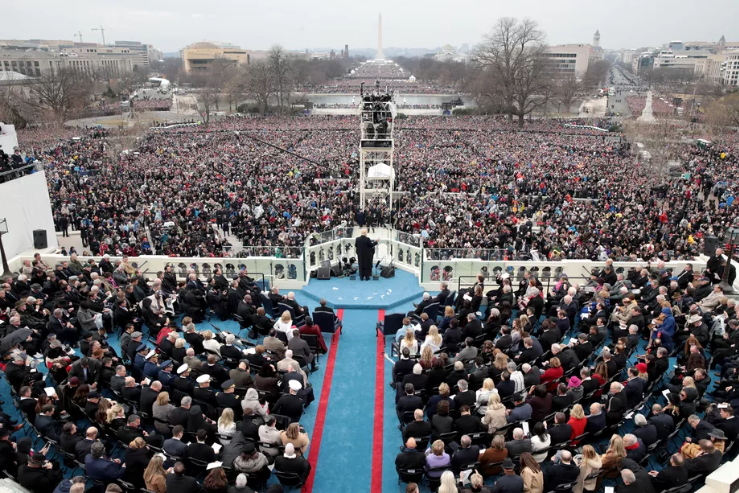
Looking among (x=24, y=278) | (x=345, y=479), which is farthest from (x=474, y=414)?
(x=24, y=278)

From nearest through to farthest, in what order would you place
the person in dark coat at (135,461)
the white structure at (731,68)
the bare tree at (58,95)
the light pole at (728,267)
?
the person in dark coat at (135,461) → the light pole at (728,267) → the bare tree at (58,95) → the white structure at (731,68)

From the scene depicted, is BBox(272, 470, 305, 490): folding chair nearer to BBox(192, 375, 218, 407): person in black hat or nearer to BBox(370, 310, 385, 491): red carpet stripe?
BBox(370, 310, 385, 491): red carpet stripe

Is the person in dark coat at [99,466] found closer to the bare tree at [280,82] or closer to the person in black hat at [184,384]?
the person in black hat at [184,384]

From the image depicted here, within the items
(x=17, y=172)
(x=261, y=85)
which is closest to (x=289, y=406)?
(x=17, y=172)

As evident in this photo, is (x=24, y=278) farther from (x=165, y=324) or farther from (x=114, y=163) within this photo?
(x=114, y=163)

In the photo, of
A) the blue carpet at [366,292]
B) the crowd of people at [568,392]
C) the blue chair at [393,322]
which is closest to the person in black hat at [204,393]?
the crowd of people at [568,392]

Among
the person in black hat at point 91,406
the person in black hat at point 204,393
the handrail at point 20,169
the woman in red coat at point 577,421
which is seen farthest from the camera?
the handrail at point 20,169

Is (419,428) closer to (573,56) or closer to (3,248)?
(3,248)
